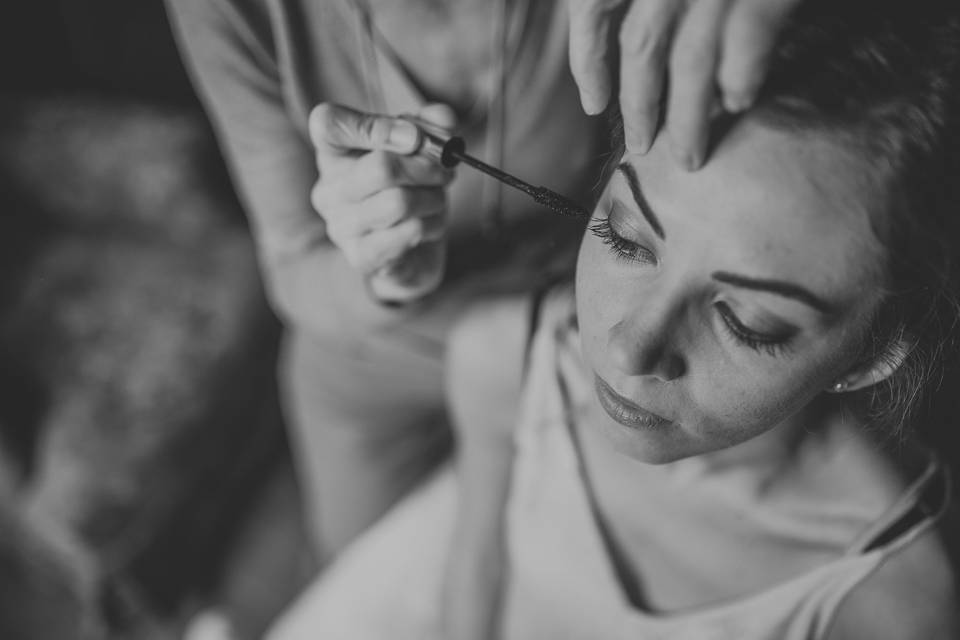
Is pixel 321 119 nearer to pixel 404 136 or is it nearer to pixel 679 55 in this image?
pixel 404 136

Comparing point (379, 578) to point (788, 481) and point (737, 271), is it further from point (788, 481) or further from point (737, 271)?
point (737, 271)

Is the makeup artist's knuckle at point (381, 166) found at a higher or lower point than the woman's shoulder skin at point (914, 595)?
higher

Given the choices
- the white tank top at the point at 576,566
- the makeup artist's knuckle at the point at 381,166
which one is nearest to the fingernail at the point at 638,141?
the makeup artist's knuckle at the point at 381,166

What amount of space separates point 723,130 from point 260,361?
133cm

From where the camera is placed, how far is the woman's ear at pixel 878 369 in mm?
655

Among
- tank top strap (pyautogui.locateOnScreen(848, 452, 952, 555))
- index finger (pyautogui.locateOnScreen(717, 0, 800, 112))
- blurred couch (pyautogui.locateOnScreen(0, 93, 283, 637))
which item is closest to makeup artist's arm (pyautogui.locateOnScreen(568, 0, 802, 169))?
index finger (pyautogui.locateOnScreen(717, 0, 800, 112))

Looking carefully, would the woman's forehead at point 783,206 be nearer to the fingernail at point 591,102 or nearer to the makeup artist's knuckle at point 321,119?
the fingernail at point 591,102

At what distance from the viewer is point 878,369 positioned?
2.23 ft

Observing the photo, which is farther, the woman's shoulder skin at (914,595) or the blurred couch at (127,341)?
the blurred couch at (127,341)

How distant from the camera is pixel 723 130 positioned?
0.55m

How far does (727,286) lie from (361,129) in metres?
0.35

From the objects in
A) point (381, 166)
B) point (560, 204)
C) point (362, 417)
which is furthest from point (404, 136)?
point (362, 417)

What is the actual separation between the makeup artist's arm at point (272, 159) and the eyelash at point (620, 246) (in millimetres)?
348

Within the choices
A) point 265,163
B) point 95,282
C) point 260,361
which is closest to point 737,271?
point 265,163
